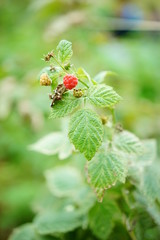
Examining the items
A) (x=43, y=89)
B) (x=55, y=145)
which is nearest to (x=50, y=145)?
(x=55, y=145)

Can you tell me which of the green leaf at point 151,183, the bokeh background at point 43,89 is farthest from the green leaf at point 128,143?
the bokeh background at point 43,89

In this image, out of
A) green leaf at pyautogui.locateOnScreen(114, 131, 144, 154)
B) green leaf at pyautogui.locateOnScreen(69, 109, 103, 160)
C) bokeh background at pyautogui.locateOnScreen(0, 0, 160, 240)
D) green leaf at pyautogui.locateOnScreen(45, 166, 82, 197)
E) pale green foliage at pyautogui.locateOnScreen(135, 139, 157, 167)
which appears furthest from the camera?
bokeh background at pyautogui.locateOnScreen(0, 0, 160, 240)

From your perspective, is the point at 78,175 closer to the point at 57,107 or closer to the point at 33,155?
the point at 57,107

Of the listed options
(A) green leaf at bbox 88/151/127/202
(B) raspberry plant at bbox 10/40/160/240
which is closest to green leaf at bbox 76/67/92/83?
(B) raspberry plant at bbox 10/40/160/240

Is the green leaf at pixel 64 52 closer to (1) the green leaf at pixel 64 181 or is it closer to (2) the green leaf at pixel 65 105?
(2) the green leaf at pixel 65 105

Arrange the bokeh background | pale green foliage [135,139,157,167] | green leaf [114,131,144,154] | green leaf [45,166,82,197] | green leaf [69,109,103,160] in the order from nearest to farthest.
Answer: green leaf [69,109,103,160] → green leaf [114,131,144,154] → pale green foliage [135,139,157,167] → green leaf [45,166,82,197] → the bokeh background

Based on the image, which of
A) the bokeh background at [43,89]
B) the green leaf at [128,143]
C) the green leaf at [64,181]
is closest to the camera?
the green leaf at [128,143]

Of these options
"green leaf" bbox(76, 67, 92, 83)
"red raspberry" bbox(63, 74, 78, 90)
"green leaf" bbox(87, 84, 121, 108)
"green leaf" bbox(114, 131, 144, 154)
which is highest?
"green leaf" bbox(76, 67, 92, 83)

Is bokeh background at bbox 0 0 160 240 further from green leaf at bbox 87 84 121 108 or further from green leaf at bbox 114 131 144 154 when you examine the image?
green leaf at bbox 87 84 121 108
